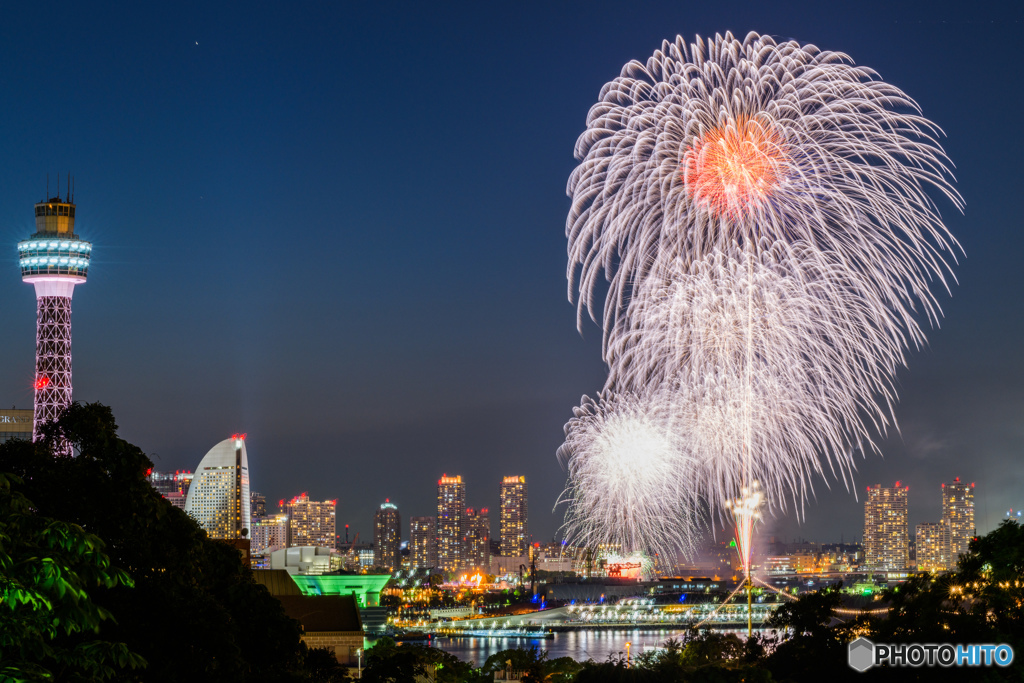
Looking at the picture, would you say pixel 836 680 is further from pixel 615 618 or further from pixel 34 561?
pixel 615 618

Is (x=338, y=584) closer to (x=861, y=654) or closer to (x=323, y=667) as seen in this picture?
(x=861, y=654)

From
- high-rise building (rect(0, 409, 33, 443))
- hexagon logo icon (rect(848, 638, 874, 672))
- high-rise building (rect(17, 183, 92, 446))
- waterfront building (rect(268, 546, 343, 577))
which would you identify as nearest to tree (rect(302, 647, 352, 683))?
hexagon logo icon (rect(848, 638, 874, 672))

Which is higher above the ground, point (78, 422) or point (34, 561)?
point (78, 422)

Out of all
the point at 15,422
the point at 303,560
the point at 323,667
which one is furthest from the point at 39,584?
the point at 303,560

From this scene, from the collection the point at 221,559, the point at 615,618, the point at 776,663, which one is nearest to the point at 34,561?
the point at 221,559

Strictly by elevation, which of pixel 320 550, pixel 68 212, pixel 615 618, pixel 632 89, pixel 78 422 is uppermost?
pixel 68 212
